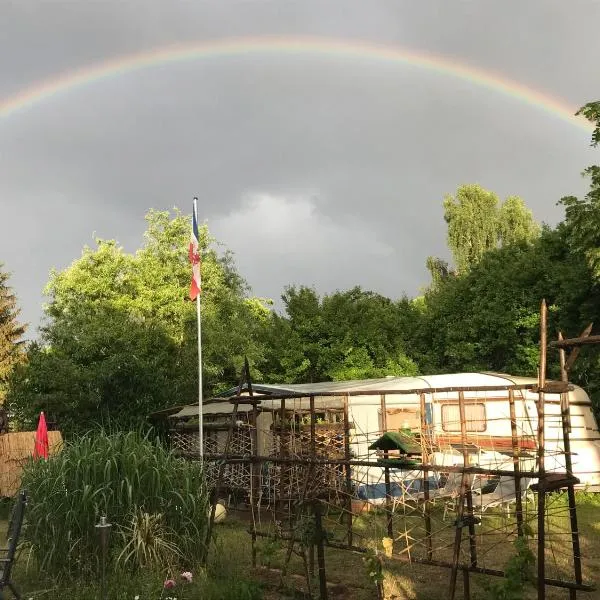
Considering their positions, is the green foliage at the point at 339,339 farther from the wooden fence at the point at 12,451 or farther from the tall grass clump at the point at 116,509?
the tall grass clump at the point at 116,509

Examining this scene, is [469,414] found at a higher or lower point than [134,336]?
lower

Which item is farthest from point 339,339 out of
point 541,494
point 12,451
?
point 541,494

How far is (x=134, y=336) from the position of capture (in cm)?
2117

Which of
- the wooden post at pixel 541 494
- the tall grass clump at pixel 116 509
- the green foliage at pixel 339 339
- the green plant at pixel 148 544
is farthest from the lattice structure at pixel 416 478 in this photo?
the green foliage at pixel 339 339

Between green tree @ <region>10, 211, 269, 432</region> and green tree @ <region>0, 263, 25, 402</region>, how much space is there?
7706 mm

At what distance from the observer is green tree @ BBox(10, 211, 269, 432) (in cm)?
1577

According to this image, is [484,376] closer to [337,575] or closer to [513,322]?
[513,322]

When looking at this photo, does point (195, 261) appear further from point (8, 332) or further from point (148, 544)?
point (8, 332)

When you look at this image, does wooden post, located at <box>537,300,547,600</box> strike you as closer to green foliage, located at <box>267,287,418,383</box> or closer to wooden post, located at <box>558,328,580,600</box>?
wooden post, located at <box>558,328,580,600</box>

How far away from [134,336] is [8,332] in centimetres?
1971

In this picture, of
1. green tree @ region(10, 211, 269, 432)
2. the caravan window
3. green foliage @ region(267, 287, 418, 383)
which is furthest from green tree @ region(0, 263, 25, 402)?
the caravan window

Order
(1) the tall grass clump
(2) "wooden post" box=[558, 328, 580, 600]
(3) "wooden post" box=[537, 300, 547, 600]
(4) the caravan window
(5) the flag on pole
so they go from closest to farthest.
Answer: (3) "wooden post" box=[537, 300, 547, 600] → (2) "wooden post" box=[558, 328, 580, 600] → (1) the tall grass clump → (5) the flag on pole → (4) the caravan window

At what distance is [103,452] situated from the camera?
739cm

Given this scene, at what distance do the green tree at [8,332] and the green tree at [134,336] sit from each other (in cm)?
771
